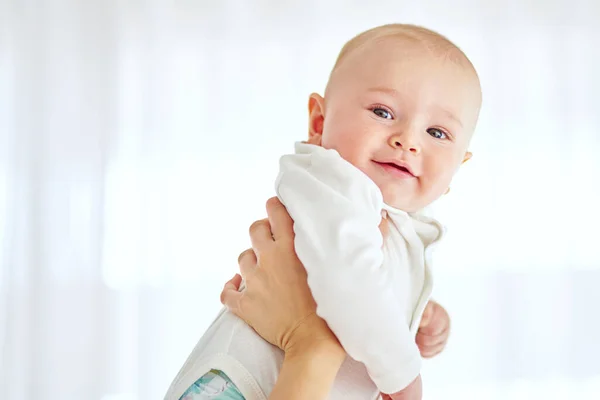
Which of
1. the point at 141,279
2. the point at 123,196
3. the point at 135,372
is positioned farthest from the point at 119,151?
the point at 135,372

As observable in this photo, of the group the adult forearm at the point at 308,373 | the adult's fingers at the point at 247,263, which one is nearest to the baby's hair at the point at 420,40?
the adult's fingers at the point at 247,263

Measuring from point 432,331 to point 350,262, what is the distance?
1.11ft

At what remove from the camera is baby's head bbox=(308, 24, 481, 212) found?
104cm

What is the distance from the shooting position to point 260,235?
3.48 feet

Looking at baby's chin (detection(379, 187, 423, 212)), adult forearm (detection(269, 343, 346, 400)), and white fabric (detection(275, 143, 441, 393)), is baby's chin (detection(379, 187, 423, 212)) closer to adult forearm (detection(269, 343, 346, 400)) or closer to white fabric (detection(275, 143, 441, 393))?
white fabric (detection(275, 143, 441, 393))

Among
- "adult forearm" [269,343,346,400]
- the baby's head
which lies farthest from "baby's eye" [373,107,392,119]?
"adult forearm" [269,343,346,400]

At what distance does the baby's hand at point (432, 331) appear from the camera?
120cm

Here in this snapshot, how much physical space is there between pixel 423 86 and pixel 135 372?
167 centimetres

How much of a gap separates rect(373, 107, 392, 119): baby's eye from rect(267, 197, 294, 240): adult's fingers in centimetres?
18

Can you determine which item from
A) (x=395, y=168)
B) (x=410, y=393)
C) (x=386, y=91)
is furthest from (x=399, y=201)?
(x=410, y=393)

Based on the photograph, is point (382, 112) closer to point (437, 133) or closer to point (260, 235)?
point (437, 133)

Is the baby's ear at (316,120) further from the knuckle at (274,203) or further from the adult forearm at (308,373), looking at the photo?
the adult forearm at (308,373)

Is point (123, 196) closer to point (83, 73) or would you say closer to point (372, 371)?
point (83, 73)

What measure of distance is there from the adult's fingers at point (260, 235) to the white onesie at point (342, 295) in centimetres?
6
